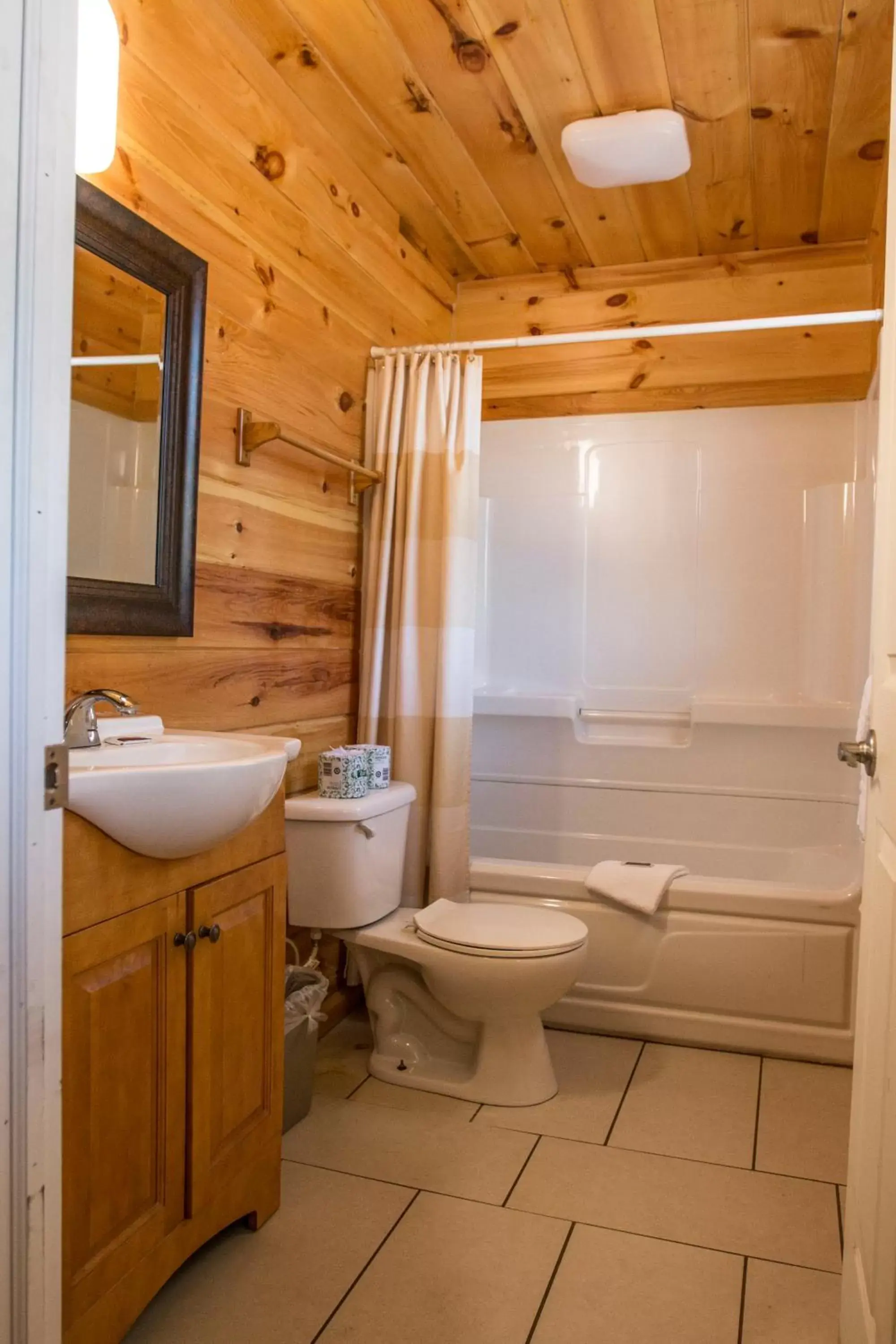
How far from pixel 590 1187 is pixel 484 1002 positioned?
0.46 metres

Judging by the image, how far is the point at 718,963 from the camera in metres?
2.64

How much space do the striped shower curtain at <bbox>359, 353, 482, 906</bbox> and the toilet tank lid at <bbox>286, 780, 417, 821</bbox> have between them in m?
0.32

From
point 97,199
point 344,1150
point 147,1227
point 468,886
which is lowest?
point 344,1150

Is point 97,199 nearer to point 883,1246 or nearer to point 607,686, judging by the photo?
point 883,1246

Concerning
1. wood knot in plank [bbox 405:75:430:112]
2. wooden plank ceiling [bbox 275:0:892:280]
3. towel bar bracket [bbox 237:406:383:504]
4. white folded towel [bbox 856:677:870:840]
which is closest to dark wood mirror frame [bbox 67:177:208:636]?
towel bar bracket [bbox 237:406:383:504]

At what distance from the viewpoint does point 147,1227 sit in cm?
145

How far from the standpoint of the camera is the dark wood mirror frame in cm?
179

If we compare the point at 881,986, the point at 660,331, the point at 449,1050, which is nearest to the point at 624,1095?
the point at 449,1050

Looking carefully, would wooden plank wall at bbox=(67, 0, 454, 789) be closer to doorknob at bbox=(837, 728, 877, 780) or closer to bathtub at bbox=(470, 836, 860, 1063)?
bathtub at bbox=(470, 836, 860, 1063)

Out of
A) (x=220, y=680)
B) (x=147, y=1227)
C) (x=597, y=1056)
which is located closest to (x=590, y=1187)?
(x=597, y=1056)

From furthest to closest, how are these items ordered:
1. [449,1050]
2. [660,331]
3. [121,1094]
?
[660,331], [449,1050], [121,1094]

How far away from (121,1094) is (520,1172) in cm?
98

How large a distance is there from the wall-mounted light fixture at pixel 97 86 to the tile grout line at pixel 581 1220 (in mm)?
1921

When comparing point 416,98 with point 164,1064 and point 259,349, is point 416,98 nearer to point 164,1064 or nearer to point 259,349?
point 259,349
